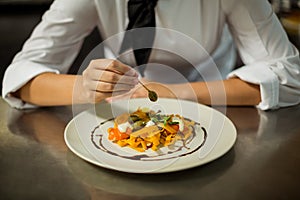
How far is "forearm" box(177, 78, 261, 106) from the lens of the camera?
977 millimetres

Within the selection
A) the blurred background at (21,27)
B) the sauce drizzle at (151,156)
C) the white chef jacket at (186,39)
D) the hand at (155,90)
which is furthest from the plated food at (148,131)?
the blurred background at (21,27)

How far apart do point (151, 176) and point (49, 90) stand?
39 cm

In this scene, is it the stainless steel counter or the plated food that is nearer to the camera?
the stainless steel counter

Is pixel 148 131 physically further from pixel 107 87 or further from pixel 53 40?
pixel 53 40

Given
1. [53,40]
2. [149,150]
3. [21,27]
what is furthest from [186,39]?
[21,27]

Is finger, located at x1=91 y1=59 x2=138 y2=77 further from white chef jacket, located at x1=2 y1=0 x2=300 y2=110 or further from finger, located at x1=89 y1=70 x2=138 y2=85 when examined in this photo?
white chef jacket, located at x1=2 y1=0 x2=300 y2=110

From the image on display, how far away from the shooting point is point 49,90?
99cm

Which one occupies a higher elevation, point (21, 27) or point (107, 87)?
point (107, 87)

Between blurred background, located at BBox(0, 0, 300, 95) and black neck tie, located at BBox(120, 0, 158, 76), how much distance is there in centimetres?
52

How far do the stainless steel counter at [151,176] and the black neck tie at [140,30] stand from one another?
308 millimetres

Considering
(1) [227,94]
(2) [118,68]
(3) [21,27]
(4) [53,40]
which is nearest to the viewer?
(2) [118,68]

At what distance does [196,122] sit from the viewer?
873 millimetres

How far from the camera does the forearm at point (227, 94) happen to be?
977 millimetres

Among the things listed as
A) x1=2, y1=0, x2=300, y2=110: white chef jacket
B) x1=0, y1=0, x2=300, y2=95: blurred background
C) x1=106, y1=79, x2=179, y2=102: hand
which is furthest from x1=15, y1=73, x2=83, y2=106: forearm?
x1=0, y1=0, x2=300, y2=95: blurred background
